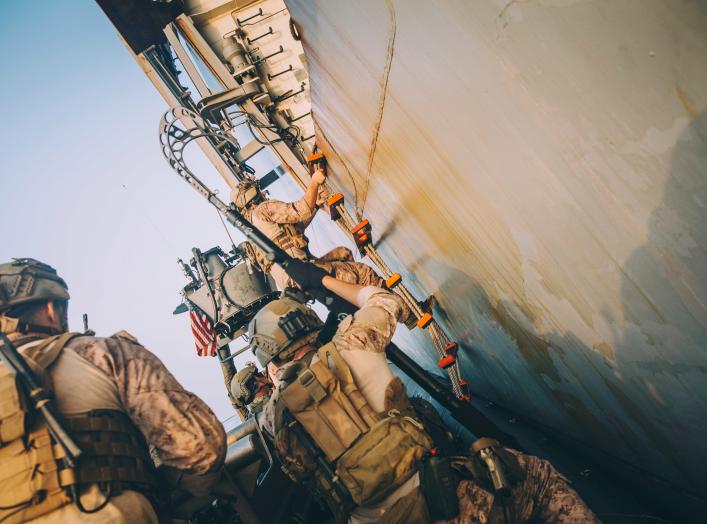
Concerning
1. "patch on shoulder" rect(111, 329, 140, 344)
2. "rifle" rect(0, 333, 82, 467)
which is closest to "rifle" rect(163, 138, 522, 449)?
"patch on shoulder" rect(111, 329, 140, 344)

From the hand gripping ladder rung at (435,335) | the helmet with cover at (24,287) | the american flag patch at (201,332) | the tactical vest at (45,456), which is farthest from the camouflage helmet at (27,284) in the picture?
the american flag patch at (201,332)

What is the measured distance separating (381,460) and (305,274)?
1.72m

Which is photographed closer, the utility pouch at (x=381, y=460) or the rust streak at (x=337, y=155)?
the utility pouch at (x=381, y=460)

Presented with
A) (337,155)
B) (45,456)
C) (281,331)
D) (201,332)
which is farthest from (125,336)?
(201,332)

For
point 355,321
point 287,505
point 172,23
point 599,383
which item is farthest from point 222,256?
point 599,383

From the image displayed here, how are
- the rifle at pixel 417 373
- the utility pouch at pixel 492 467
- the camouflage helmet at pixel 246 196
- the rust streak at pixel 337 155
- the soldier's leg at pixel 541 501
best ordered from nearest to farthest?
the utility pouch at pixel 492 467, the soldier's leg at pixel 541 501, the rifle at pixel 417 373, the rust streak at pixel 337 155, the camouflage helmet at pixel 246 196

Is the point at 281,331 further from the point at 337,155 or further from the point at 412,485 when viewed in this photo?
the point at 337,155

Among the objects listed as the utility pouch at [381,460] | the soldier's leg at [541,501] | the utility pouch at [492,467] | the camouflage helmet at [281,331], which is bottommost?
the soldier's leg at [541,501]

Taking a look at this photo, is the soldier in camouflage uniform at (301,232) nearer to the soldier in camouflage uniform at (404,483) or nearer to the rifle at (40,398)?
the soldier in camouflage uniform at (404,483)

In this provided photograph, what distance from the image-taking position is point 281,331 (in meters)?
2.91

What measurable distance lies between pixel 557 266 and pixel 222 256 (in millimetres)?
7114

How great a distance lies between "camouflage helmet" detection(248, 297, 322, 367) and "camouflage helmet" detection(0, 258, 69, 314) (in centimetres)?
140

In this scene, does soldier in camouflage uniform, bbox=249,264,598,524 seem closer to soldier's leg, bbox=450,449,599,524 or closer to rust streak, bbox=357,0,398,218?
soldier's leg, bbox=450,449,599,524

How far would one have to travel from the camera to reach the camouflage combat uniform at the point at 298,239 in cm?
403
